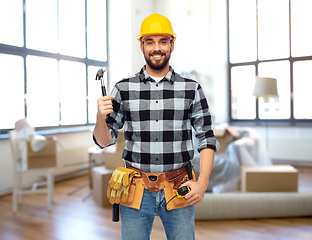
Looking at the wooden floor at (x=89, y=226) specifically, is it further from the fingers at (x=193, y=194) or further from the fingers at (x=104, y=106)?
the fingers at (x=104, y=106)

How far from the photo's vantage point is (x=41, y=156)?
286 cm

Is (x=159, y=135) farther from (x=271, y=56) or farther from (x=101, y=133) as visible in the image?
(x=271, y=56)

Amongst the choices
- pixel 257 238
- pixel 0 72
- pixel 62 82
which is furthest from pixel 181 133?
pixel 62 82

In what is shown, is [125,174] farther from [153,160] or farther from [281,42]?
[281,42]

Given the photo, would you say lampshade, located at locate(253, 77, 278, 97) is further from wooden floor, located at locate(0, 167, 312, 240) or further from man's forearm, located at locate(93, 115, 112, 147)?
man's forearm, located at locate(93, 115, 112, 147)

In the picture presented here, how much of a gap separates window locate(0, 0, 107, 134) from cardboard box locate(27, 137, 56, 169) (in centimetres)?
80

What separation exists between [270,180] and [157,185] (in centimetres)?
211

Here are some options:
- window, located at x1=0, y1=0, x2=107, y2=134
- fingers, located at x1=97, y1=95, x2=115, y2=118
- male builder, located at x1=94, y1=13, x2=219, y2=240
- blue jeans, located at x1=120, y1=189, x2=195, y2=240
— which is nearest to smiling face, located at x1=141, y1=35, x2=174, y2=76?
male builder, located at x1=94, y1=13, x2=219, y2=240

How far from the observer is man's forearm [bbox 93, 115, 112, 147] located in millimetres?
912

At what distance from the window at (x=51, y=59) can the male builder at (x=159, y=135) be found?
2926 mm

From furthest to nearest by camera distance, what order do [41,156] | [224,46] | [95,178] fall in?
[224,46] < [95,178] < [41,156]

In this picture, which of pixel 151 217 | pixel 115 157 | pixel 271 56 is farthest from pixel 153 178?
pixel 271 56

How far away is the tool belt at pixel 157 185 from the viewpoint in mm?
963

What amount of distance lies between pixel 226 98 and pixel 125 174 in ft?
15.5
